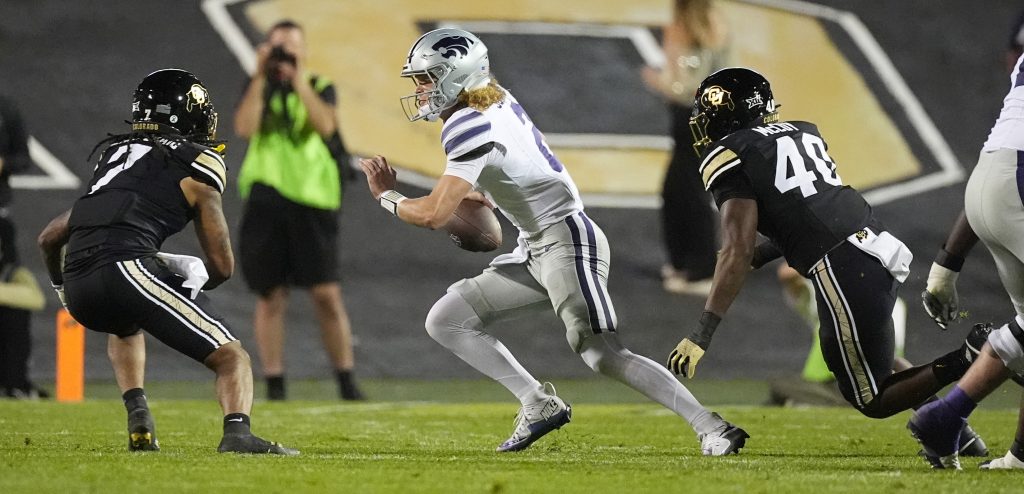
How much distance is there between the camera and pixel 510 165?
5.21 metres

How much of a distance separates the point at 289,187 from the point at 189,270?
12.4ft

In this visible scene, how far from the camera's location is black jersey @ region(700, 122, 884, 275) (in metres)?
4.82

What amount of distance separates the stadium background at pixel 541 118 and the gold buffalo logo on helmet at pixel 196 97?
454cm

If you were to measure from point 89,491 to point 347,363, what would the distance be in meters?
4.82

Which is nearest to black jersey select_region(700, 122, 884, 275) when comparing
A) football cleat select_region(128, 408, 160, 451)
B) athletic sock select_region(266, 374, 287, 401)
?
football cleat select_region(128, 408, 160, 451)

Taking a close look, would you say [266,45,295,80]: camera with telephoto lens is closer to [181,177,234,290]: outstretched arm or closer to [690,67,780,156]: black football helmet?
[181,177,234,290]: outstretched arm

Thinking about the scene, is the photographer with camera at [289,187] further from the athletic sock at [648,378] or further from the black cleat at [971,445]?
the black cleat at [971,445]

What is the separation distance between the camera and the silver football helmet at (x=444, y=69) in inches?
207

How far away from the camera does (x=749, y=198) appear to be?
4.77 m

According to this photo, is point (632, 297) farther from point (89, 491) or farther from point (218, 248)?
point (89, 491)

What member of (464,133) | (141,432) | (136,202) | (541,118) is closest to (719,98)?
(464,133)

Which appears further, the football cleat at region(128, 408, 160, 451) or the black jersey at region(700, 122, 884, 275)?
the football cleat at region(128, 408, 160, 451)

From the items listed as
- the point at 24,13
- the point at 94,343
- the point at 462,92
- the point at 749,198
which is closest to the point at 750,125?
the point at 749,198

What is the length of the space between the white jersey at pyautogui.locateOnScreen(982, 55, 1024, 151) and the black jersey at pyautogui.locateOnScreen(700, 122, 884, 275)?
1.91 feet
